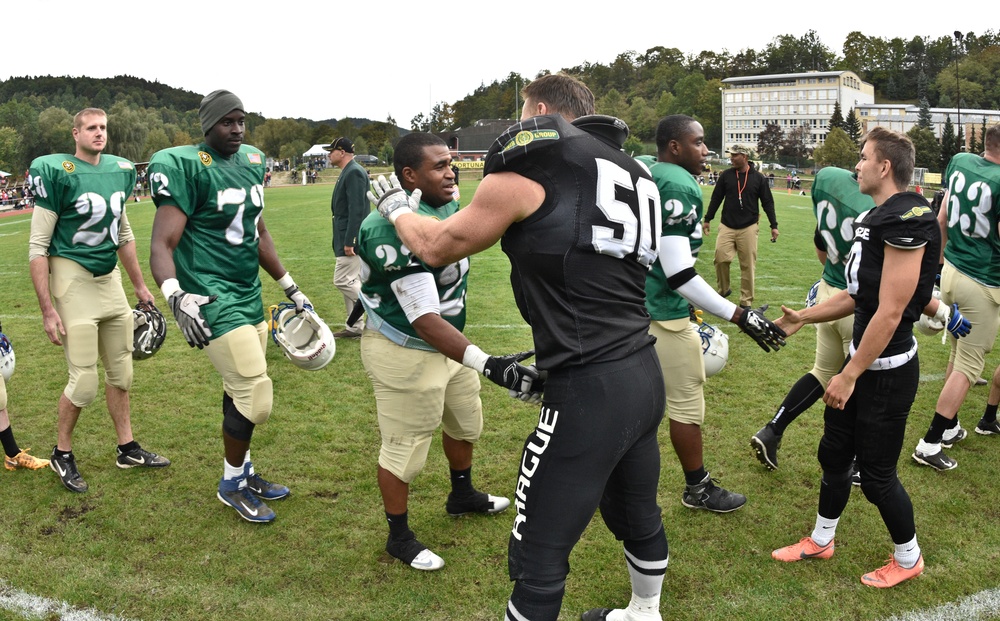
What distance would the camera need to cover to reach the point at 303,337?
4902 millimetres

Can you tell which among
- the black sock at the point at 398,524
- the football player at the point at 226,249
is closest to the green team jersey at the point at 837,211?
the black sock at the point at 398,524

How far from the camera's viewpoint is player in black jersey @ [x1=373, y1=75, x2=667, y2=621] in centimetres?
240

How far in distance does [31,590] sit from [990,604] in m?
4.58

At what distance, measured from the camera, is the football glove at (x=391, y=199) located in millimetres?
2814

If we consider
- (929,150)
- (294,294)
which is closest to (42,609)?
(294,294)

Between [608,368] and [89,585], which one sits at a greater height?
[608,368]

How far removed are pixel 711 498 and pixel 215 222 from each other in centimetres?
332

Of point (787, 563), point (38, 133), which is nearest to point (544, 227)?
point (787, 563)

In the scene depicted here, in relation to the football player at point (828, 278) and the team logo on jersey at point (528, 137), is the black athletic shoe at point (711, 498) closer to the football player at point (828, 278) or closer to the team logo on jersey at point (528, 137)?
the football player at point (828, 278)

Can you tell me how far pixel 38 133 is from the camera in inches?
3954

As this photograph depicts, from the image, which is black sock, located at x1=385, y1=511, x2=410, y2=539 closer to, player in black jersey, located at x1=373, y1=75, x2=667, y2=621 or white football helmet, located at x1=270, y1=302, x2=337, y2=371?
white football helmet, located at x1=270, y1=302, x2=337, y2=371

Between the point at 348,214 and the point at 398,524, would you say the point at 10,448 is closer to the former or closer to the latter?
the point at 398,524

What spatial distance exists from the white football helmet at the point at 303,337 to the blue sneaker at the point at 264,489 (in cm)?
Result: 77

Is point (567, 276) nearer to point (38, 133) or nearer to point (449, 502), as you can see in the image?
point (449, 502)
